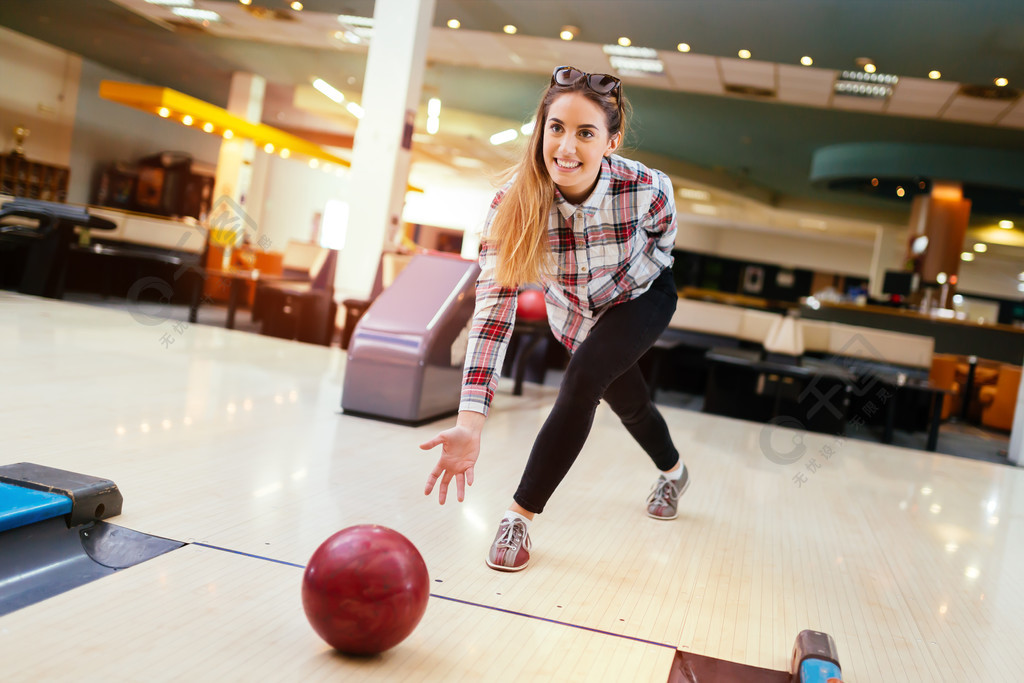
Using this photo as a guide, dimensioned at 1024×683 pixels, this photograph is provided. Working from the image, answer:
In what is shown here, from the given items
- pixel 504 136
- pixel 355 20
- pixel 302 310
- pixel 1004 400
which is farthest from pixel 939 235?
pixel 302 310

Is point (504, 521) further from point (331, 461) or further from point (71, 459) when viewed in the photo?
point (71, 459)

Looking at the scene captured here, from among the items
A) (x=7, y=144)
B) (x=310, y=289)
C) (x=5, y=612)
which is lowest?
(x=5, y=612)

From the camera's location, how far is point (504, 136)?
40.9 feet

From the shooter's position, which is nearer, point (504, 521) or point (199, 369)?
point (504, 521)

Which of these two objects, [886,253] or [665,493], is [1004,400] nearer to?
[665,493]

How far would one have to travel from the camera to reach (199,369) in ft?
13.5

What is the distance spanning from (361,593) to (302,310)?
19.0 ft

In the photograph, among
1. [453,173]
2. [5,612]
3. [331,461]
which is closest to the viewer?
[5,612]

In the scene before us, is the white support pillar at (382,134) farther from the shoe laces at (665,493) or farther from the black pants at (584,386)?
the black pants at (584,386)

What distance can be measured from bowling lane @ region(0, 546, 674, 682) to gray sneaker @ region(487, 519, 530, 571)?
263mm

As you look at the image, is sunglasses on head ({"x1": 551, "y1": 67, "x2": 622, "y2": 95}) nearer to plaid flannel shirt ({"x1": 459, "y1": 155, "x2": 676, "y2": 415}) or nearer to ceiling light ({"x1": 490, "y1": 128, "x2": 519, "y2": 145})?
plaid flannel shirt ({"x1": 459, "y1": 155, "x2": 676, "y2": 415})

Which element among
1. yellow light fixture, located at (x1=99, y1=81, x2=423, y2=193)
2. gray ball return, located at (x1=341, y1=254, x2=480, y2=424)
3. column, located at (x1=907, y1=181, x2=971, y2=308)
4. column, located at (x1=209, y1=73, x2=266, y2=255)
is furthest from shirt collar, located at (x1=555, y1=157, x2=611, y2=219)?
column, located at (x1=209, y1=73, x2=266, y2=255)

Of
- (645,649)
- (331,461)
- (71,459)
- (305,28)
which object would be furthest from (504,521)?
(305,28)

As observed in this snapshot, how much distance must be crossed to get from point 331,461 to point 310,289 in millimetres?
4441
